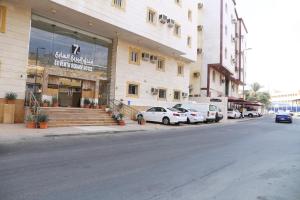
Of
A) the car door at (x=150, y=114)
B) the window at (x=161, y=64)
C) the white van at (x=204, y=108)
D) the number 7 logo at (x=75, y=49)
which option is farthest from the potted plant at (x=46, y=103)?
the white van at (x=204, y=108)

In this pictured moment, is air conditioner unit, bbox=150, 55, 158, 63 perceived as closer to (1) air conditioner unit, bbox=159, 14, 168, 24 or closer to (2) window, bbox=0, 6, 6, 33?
(1) air conditioner unit, bbox=159, 14, 168, 24

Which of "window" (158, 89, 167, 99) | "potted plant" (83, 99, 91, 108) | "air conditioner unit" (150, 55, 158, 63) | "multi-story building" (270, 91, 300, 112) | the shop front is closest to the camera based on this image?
the shop front

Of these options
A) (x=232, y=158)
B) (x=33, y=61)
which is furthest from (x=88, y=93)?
(x=232, y=158)

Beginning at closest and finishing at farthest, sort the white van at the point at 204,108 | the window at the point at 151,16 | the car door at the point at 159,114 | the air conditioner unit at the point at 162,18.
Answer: the car door at the point at 159,114
the window at the point at 151,16
the air conditioner unit at the point at 162,18
the white van at the point at 204,108

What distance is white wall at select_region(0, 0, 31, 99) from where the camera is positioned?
17062 mm

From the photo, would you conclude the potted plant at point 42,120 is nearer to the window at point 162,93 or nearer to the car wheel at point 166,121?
the car wheel at point 166,121

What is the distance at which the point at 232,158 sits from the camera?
9.77 m

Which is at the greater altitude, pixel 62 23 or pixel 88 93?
pixel 62 23

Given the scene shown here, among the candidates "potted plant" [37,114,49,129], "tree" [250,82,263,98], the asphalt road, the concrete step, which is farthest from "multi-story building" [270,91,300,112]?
the asphalt road

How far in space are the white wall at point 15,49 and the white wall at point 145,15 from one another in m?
2.83

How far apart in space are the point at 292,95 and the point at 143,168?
130m

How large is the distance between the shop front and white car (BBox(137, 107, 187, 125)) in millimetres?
4253

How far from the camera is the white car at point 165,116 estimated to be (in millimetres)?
24219

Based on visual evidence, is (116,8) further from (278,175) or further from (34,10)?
(278,175)
